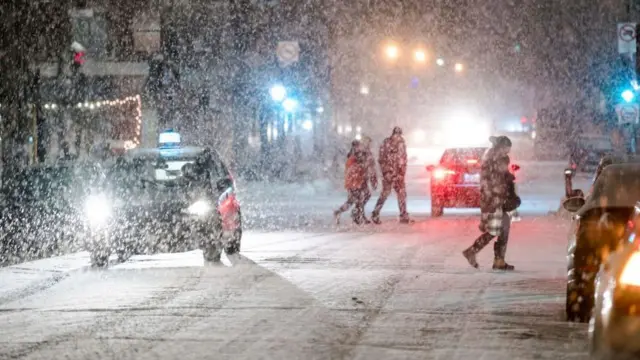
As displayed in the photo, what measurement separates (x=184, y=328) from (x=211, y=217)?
17.8 ft

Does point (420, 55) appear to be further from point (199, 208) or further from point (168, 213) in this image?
point (168, 213)

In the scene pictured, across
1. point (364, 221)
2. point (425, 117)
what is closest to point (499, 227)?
point (364, 221)

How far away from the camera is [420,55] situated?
45.1 meters

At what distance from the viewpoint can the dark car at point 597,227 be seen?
9.66m

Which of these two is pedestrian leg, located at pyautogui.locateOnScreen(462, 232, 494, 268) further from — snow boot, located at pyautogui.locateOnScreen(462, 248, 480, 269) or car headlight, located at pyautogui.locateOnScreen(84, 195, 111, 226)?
car headlight, located at pyautogui.locateOnScreen(84, 195, 111, 226)

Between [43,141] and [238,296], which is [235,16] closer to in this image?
[43,141]

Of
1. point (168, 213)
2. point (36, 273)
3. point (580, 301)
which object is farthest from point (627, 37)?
point (580, 301)

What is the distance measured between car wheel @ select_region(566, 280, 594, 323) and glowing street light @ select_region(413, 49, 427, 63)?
116 feet

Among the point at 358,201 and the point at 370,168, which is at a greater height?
the point at 370,168

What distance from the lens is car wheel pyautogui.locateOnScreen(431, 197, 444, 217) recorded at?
2430 centimetres

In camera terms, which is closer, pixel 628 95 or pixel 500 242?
pixel 500 242

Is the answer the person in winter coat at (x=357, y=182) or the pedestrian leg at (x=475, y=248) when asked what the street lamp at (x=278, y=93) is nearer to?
the person in winter coat at (x=357, y=182)

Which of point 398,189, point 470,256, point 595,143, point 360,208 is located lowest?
point 470,256

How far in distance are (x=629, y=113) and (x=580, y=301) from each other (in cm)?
2042
